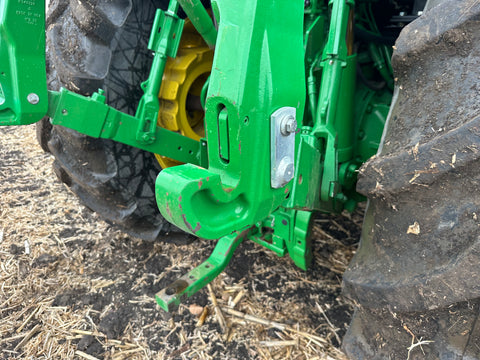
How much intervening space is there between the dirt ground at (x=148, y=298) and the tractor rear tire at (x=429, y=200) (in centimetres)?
65

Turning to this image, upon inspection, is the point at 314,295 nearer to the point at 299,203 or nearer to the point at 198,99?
the point at 299,203

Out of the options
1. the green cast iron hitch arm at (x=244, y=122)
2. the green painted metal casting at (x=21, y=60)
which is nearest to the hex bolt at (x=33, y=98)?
the green painted metal casting at (x=21, y=60)

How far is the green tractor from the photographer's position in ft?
2.42

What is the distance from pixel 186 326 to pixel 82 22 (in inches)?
51.3

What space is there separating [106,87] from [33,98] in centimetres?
46

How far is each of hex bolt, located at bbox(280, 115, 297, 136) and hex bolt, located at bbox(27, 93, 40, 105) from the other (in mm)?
782

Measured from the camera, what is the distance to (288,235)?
1.51 m

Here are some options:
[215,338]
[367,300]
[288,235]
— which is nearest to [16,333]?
[215,338]

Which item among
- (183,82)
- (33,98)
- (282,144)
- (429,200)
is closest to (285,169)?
(282,144)

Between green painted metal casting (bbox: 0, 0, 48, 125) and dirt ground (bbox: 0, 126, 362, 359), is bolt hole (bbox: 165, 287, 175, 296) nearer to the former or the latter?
dirt ground (bbox: 0, 126, 362, 359)

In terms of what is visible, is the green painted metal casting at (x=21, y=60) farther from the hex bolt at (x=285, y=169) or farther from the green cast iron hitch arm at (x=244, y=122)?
the hex bolt at (x=285, y=169)

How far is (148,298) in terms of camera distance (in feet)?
5.74

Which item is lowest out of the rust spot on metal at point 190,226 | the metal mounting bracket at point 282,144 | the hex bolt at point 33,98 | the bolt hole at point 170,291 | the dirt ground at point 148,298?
the dirt ground at point 148,298

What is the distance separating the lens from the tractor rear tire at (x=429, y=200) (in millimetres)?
780
